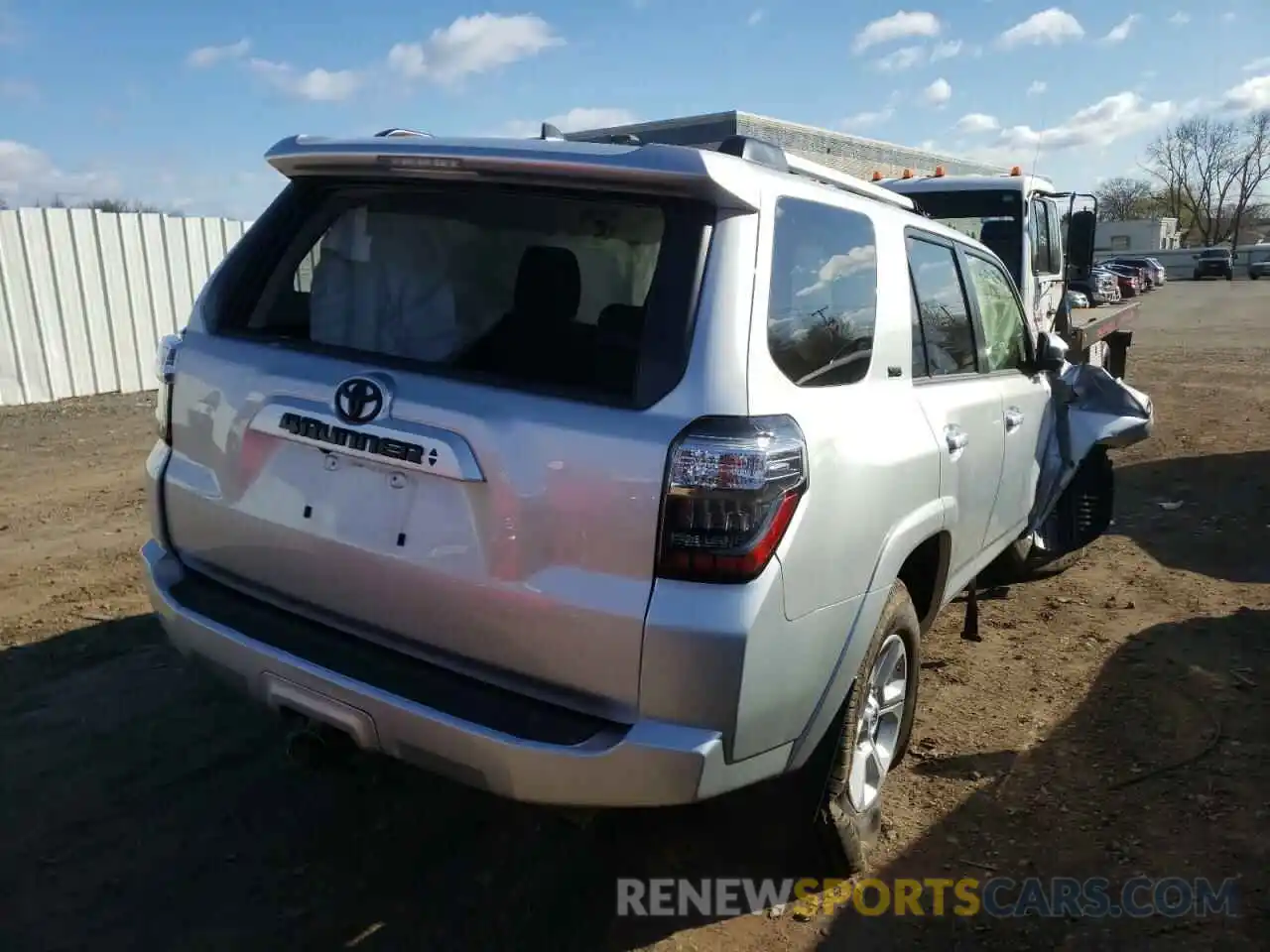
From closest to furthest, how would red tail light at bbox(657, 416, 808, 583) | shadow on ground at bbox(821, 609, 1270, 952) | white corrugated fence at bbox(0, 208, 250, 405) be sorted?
red tail light at bbox(657, 416, 808, 583), shadow on ground at bbox(821, 609, 1270, 952), white corrugated fence at bbox(0, 208, 250, 405)

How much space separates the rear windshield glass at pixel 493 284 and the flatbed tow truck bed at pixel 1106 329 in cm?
678

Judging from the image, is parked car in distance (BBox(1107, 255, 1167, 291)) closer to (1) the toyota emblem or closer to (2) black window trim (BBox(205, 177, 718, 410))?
(2) black window trim (BBox(205, 177, 718, 410))

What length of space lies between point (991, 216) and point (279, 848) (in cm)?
807

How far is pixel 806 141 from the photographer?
9133 mm

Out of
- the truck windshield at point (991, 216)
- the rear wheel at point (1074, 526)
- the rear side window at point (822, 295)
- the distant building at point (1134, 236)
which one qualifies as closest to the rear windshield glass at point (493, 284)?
the rear side window at point (822, 295)

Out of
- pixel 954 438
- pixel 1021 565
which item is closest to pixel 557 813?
pixel 954 438

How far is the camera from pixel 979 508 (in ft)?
12.1

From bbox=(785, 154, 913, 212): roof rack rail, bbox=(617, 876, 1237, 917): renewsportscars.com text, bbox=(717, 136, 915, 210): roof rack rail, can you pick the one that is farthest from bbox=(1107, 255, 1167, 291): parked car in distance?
bbox=(617, 876, 1237, 917): renewsportscars.com text

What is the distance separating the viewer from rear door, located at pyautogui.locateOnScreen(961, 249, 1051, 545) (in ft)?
13.2

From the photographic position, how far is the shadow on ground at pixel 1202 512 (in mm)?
5914

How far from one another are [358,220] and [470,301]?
19.9 inches

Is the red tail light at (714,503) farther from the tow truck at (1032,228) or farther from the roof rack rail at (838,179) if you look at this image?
the tow truck at (1032,228)

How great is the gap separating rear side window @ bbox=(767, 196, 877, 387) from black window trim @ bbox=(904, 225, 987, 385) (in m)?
0.31

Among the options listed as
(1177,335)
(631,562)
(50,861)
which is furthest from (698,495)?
(1177,335)
